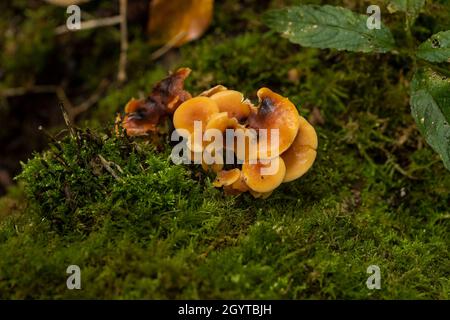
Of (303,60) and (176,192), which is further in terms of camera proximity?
(303,60)

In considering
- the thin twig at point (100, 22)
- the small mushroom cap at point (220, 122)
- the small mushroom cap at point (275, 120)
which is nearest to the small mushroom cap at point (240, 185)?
the small mushroom cap at point (275, 120)

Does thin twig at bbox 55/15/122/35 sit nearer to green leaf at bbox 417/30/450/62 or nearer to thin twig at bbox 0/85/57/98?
thin twig at bbox 0/85/57/98

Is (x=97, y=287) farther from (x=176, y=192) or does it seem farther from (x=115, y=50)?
(x=115, y=50)

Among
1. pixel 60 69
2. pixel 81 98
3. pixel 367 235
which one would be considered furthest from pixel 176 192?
pixel 60 69

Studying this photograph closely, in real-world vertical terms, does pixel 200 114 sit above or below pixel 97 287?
above

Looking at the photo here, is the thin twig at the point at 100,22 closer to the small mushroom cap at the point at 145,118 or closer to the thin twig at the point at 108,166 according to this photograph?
the small mushroom cap at the point at 145,118

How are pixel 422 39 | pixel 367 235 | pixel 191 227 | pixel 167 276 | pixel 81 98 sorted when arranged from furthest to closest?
pixel 81 98 → pixel 422 39 → pixel 367 235 → pixel 191 227 → pixel 167 276

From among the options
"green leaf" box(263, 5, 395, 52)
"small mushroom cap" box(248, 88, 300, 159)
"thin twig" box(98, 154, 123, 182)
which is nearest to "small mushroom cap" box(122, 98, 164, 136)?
"thin twig" box(98, 154, 123, 182)
